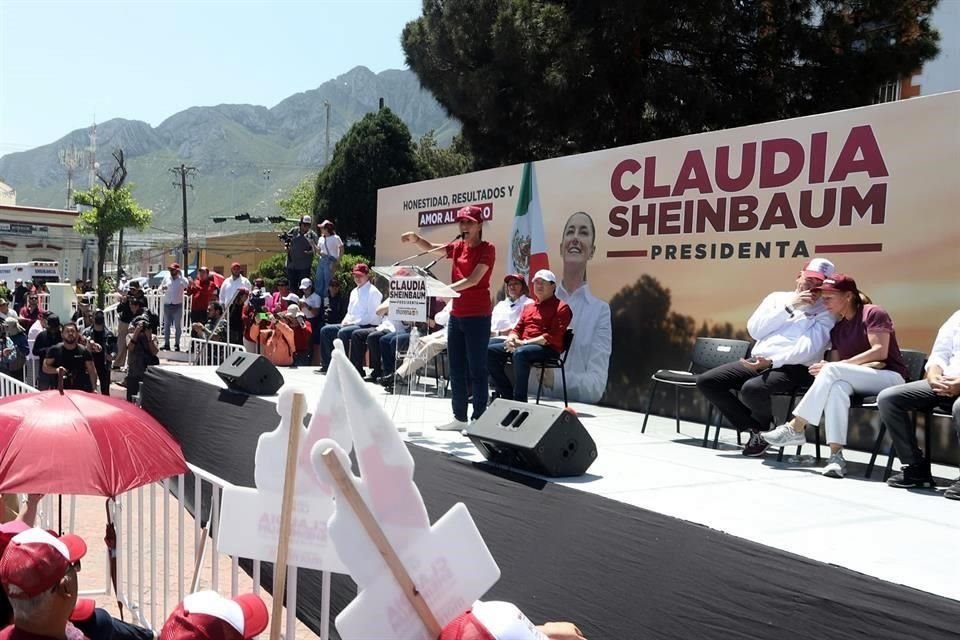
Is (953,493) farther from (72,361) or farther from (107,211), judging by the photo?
(107,211)

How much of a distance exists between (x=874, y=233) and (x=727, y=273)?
1350 millimetres

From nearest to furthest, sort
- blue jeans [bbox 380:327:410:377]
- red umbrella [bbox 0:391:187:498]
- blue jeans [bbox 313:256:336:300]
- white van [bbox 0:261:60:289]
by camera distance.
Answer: red umbrella [bbox 0:391:187:498] → blue jeans [bbox 380:327:410:377] → blue jeans [bbox 313:256:336:300] → white van [bbox 0:261:60:289]

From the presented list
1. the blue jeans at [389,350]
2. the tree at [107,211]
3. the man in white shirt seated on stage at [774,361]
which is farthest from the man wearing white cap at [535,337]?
the tree at [107,211]

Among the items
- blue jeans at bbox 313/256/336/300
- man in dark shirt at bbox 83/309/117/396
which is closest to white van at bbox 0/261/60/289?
man in dark shirt at bbox 83/309/117/396

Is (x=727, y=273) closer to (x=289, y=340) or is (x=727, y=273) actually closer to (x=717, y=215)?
(x=717, y=215)

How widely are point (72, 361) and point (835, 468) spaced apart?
796 centimetres

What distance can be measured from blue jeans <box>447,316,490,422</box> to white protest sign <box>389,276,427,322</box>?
0.25 m

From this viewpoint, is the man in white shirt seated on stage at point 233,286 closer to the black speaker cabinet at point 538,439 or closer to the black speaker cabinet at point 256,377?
the black speaker cabinet at point 256,377

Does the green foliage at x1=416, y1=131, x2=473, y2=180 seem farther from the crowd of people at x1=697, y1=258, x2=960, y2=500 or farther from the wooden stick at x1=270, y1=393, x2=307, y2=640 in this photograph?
the wooden stick at x1=270, y1=393, x2=307, y2=640

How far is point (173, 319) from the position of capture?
1650cm

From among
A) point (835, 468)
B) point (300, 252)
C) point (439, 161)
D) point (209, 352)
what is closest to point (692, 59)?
point (300, 252)

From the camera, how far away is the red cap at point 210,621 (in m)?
1.88

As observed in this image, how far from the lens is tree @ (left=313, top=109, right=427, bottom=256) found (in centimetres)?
3186

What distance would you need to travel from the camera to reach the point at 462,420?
615cm
